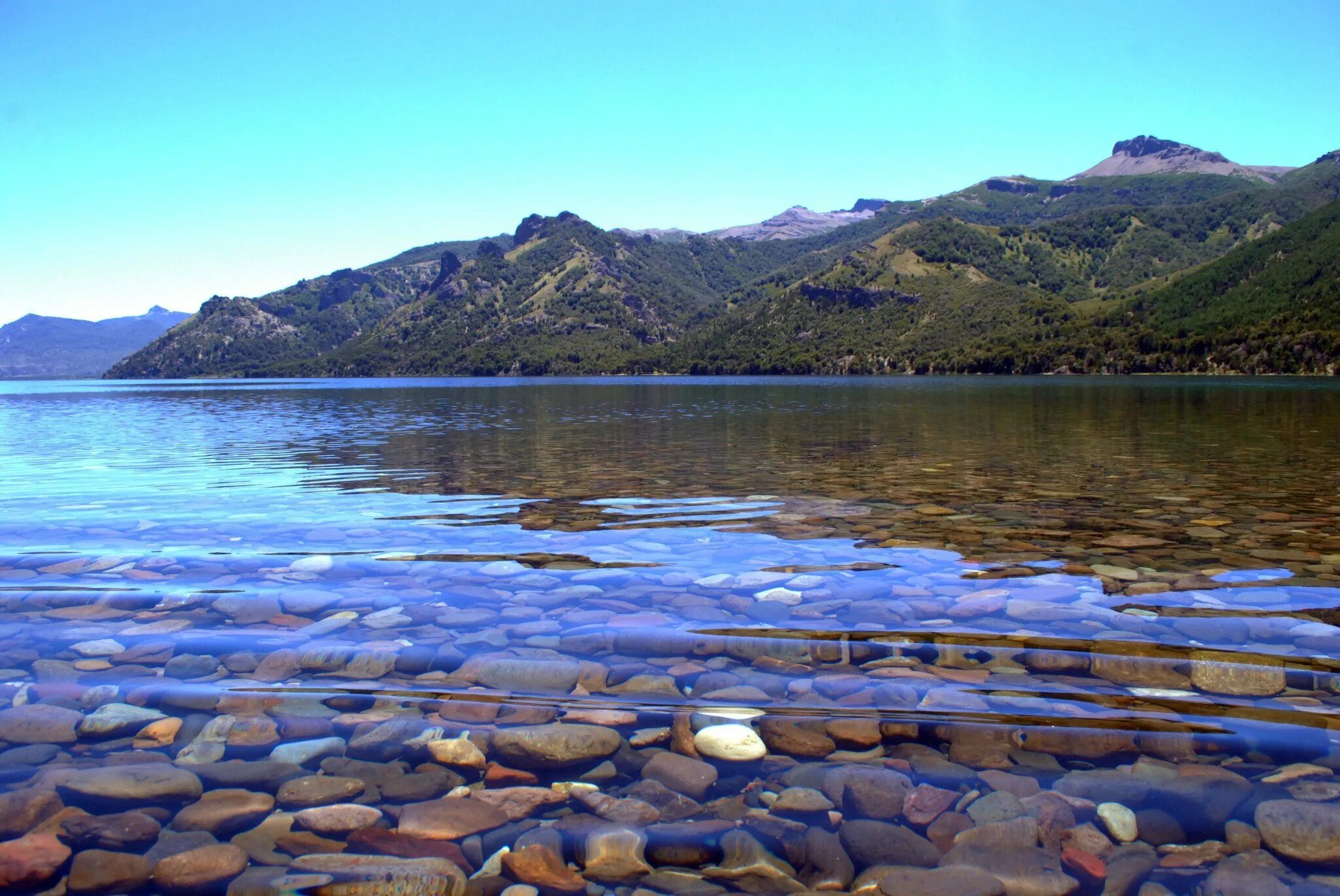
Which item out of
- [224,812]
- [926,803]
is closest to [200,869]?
[224,812]

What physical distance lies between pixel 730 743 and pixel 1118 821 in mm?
2156

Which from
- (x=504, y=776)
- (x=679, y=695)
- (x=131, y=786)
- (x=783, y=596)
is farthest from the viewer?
(x=783, y=596)

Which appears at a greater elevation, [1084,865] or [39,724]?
[39,724]

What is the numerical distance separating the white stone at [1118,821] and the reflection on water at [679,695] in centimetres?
2

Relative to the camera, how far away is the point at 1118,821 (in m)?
4.06

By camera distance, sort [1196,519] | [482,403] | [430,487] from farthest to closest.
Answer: [482,403], [430,487], [1196,519]

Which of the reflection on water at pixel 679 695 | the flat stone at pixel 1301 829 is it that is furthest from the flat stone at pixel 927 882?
the flat stone at pixel 1301 829

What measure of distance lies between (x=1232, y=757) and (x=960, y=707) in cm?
154

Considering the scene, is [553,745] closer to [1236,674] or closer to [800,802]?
[800,802]

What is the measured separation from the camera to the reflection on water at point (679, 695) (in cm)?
387

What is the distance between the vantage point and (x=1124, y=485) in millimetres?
16297

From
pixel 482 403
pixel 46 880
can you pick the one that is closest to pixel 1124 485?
pixel 46 880

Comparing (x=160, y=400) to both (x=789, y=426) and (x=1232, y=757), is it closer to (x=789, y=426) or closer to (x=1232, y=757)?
(x=789, y=426)

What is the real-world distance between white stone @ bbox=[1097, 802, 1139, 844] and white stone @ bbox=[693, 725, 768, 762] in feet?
6.10
